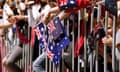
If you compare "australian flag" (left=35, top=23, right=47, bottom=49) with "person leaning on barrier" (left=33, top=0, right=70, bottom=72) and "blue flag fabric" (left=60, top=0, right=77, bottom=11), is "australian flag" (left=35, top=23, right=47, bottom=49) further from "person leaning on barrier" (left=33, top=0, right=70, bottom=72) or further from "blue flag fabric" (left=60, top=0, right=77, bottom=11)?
"blue flag fabric" (left=60, top=0, right=77, bottom=11)

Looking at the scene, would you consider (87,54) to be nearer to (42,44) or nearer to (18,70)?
(42,44)

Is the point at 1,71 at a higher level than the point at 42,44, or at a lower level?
lower

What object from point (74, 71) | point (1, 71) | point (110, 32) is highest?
point (110, 32)

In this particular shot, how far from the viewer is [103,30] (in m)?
3.70

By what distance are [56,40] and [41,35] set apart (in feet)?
1.70

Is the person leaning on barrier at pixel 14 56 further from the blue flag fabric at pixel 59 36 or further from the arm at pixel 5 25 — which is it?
the blue flag fabric at pixel 59 36

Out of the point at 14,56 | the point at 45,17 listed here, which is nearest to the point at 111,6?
the point at 45,17

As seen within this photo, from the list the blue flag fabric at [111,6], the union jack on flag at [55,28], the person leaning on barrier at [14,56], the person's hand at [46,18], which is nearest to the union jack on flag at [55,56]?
the union jack on flag at [55,28]

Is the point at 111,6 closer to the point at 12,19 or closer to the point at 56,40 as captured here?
the point at 56,40

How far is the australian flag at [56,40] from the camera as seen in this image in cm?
420

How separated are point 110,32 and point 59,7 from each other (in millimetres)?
762

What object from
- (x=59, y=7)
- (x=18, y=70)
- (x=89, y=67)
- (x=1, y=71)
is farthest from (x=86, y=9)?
(x=1, y=71)

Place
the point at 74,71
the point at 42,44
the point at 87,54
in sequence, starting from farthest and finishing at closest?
the point at 42,44, the point at 74,71, the point at 87,54

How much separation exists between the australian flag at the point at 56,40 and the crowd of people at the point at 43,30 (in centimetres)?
8
